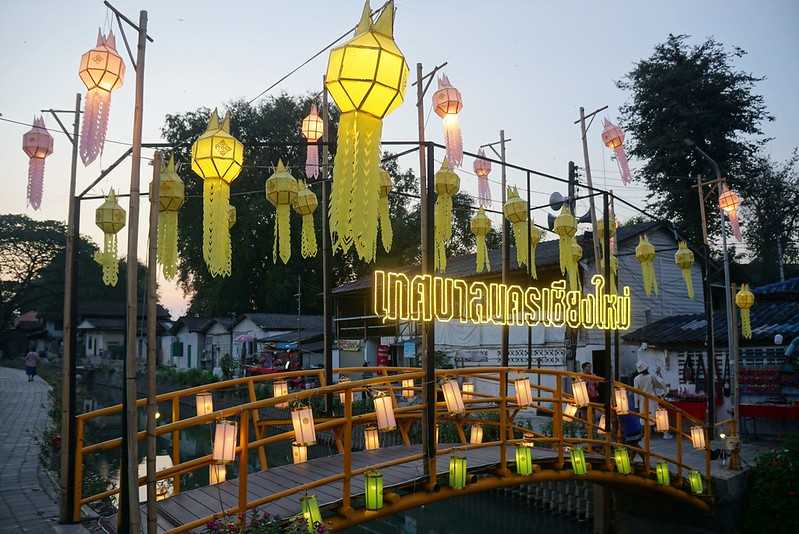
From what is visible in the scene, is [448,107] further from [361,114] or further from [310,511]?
[310,511]

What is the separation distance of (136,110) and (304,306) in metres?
35.0

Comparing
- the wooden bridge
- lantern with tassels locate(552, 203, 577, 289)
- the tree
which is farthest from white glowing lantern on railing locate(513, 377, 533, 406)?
the tree

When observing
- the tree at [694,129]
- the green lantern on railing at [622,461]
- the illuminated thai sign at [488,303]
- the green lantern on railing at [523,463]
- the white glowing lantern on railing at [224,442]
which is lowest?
the green lantern on railing at [622,461]

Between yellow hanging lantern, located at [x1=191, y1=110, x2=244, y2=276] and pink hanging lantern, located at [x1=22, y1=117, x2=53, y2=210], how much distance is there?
190 cm

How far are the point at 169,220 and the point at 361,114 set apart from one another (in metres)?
3.13

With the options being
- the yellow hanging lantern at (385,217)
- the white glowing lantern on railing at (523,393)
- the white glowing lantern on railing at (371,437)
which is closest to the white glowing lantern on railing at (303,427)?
the yellow hanging lantern at (385,217)

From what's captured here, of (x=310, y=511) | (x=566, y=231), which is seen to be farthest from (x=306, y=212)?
(x=566, y=231)

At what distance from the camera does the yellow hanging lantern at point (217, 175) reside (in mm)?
6383

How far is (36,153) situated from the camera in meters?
6.94

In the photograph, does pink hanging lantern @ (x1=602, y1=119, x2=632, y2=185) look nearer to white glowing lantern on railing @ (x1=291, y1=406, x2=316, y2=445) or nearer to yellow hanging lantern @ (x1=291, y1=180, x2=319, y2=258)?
yellow hanging lantern @ (x1=291, y1=180, x2=319, y2=258)

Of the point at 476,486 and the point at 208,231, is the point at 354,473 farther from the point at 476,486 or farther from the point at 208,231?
the point at 208,231

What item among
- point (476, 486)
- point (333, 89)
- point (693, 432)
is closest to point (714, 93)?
point (693, 432)

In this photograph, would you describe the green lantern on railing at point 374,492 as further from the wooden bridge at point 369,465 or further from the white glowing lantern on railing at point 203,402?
the white glowing lantern on railing at point 203,402

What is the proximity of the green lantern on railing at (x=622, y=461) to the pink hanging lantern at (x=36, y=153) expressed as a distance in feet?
29.5
